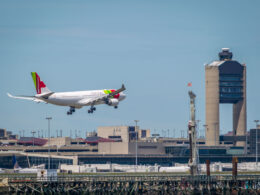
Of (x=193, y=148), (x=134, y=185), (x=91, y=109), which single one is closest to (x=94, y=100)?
(x=91, y=109)

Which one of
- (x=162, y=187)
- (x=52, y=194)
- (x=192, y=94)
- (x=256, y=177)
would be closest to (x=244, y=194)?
(x=256, y=177)

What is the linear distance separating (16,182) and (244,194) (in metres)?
50.0

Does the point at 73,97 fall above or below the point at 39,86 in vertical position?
below

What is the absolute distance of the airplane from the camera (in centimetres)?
17862

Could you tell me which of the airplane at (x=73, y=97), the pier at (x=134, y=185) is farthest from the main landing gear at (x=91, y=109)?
the pier at (x=134, y=185)

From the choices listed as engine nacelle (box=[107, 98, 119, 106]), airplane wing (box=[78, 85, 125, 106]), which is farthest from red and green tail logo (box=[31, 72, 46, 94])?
engine nacelle (box=[107, 98, 119, 106])

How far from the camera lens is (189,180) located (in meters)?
152

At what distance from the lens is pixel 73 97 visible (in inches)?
7229

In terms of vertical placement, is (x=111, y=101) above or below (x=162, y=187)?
above

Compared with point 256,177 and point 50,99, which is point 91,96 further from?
point 256,177

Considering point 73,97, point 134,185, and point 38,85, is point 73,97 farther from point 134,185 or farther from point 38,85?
point 134,185

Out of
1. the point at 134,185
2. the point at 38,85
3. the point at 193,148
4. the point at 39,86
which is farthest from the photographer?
the point at 38,85

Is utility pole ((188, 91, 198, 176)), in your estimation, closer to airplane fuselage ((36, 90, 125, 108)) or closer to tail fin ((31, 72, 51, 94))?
airplane fuselage ((36, 90, 125, 108))

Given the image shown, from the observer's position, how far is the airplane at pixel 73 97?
178625 mm
